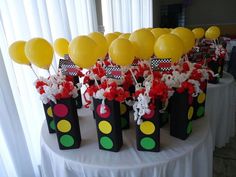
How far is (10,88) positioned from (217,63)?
147 cm

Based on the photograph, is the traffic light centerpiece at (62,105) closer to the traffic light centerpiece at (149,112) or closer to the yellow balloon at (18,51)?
the yellow balloon at (18,51)

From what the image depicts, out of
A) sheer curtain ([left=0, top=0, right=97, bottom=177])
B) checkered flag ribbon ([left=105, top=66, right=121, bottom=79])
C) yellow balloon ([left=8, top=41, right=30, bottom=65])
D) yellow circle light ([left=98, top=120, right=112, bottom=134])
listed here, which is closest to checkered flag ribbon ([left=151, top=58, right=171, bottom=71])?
checkered flag ribbon ([left=105, top=66, right=121, bottom=79])

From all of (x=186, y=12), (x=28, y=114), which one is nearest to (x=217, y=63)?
(x=28, y=114)

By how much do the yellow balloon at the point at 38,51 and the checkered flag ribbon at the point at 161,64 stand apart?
442 mm

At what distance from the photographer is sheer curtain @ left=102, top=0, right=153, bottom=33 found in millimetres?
2660

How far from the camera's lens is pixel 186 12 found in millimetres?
5168

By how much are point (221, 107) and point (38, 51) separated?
1.45 m

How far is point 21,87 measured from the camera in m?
1.28

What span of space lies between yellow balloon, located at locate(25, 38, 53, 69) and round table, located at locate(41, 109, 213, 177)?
374 millimetres

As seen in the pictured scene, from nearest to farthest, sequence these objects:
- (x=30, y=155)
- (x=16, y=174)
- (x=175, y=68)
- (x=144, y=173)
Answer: (x=144, y=173) < (x=175, y=68) < (x=16, y=174) < (x=30, y=155)

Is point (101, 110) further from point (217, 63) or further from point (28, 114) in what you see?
point (217, 63)

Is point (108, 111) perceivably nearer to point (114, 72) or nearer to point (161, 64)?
point (114, 72)

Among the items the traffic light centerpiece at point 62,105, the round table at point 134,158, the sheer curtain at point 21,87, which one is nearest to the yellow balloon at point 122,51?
the traffic light centerpiece at point 62,105

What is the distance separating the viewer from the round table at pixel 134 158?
0.76m
